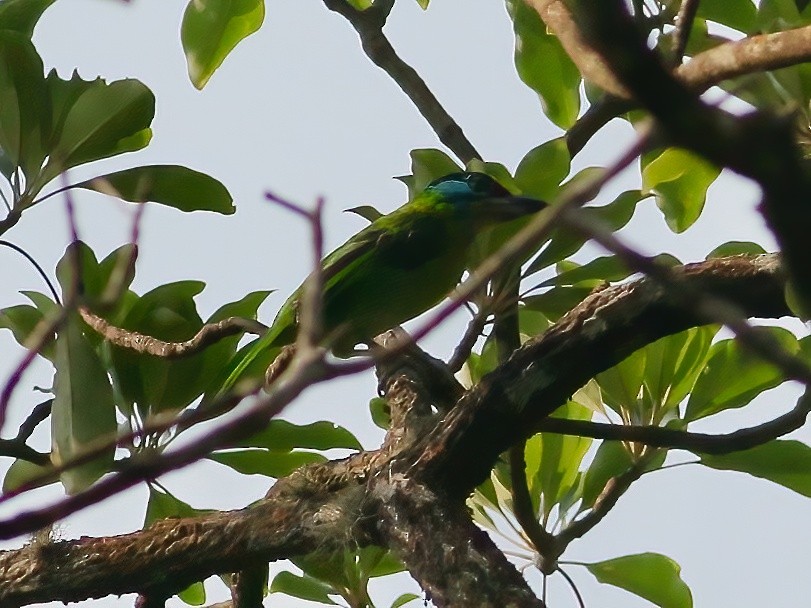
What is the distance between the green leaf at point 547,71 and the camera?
2.91 metres

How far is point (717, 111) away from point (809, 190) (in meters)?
0.06

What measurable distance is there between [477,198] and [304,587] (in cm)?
146

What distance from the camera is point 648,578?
2.78m

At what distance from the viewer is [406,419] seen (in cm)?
232

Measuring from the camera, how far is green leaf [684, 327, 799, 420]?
2.60 m

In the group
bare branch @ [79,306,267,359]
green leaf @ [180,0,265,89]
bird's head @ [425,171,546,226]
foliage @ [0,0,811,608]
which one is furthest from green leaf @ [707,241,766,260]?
green leaf @ [180,0,265,89]

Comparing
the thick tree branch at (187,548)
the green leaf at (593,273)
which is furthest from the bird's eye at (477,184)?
the thick tree branch at (187,548)

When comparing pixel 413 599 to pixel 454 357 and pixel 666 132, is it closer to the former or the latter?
pixel 454 357

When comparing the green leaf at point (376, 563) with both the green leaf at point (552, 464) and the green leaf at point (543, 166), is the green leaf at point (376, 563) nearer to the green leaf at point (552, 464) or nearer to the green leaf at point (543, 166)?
the green leaf at point (552, 464)

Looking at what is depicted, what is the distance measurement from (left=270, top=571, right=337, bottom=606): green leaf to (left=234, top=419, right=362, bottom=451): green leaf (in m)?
0.34

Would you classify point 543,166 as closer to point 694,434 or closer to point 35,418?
point 694,434

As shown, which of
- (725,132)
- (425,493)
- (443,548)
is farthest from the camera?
(425,493)

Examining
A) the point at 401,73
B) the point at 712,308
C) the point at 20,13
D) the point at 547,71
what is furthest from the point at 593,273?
the point at 712,308

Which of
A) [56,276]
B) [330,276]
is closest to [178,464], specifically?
[56,276]
